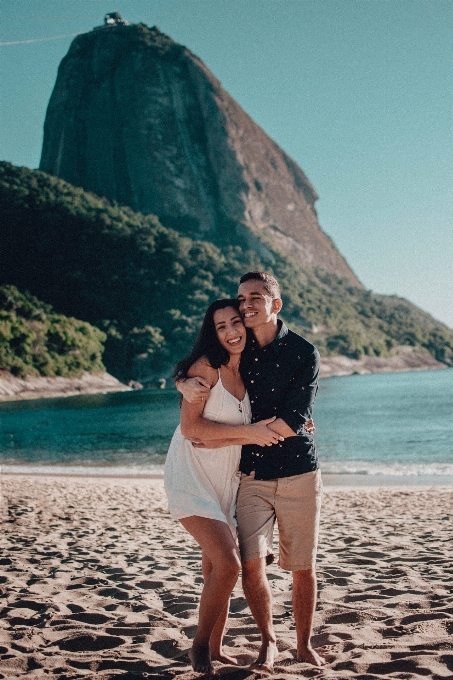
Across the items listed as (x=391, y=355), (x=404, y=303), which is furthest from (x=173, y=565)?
(x=404, y=303)

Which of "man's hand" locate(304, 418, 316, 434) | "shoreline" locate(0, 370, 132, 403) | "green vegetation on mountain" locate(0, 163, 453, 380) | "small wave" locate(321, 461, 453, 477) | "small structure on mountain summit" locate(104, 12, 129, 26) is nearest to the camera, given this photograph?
"man's hand" locate(304, 418, 316, 434)

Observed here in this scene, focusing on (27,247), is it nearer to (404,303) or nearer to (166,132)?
(166,132)

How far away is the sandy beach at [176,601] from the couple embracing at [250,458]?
0.34m

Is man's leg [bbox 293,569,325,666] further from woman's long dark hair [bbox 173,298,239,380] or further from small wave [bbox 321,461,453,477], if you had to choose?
small wave [bbox 321,461,453,477]

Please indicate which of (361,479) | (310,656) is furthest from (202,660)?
(361,479)

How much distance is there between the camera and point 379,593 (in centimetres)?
461

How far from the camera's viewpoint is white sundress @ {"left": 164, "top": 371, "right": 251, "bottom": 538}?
3.27 metres

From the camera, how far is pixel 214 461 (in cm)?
334

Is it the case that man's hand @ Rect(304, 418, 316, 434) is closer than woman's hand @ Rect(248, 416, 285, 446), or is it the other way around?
woman's hand @ Rect(248, 416, 285, 446)

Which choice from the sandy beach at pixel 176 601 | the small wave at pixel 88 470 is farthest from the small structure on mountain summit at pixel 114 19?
the sandy beach at pixel 176 601

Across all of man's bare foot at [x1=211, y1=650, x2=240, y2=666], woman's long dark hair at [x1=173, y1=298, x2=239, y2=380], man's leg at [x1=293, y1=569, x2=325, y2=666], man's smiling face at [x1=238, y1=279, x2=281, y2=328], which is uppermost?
man's smiling face at [x1=238, y1=279, x2=281, y2=328]

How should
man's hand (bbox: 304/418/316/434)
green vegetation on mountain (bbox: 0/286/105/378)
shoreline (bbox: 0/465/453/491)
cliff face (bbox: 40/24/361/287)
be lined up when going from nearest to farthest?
1. man's hand (bbox: 304/418/316/434)
2. shoreline (bbox: 0/465/453/491)
3. green vegetation on mountain (bbox: 0/286/105/378)
4. cliff face (bbox: 40/24/361/287)

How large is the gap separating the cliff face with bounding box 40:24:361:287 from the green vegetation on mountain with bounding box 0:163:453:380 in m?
16.5

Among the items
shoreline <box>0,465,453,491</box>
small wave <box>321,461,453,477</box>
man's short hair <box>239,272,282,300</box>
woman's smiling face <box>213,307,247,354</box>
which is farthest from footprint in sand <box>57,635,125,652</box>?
small wave <box>321,461,453,477</box>
